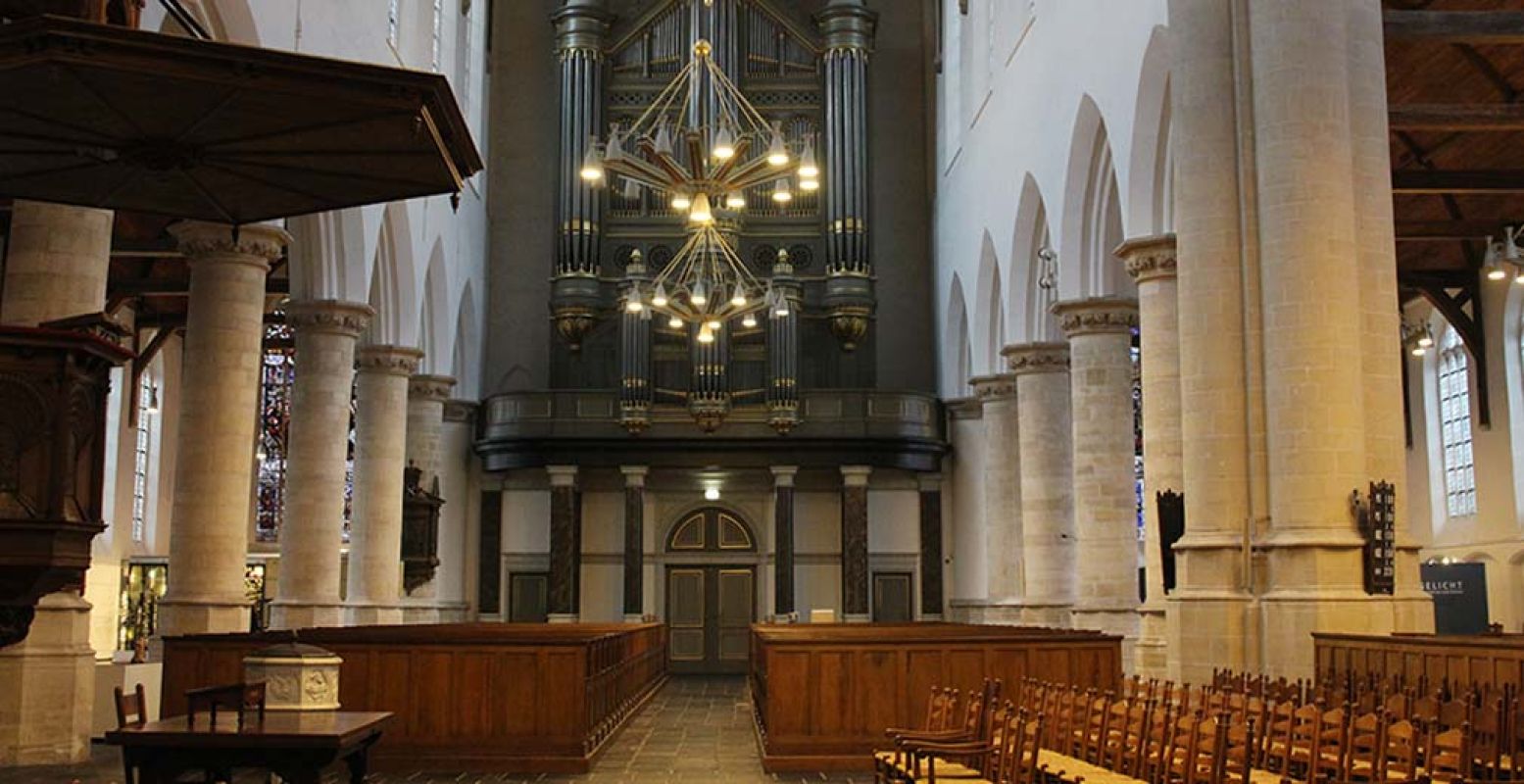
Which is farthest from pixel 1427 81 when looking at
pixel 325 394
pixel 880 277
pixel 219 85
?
pixel 219 85

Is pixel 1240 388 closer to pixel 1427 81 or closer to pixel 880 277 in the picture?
pixel 1427 81

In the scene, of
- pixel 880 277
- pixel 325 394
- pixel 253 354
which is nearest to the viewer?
pixel 253 354

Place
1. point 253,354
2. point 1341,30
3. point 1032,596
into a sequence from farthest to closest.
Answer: point 1032,596, point 253,354, point 1341,30

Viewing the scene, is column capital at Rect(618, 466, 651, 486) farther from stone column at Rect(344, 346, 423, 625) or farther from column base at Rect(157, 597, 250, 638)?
column base at Rect(157, 597, 250, 638)

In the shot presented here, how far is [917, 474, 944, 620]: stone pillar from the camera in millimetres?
31438

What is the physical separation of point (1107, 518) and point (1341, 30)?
8011 millimetres

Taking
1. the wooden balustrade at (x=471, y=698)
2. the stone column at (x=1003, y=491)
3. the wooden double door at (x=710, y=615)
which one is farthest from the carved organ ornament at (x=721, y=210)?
the wooden balustrade at (x=471, y=698)

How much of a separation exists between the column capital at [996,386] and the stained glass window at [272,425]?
1454 centimetres

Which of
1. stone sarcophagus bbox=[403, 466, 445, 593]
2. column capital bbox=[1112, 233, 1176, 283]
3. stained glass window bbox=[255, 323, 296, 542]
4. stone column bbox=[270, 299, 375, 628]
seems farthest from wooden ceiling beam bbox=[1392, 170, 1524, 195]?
stained glass window bbox=[255, 323, 296, 542]

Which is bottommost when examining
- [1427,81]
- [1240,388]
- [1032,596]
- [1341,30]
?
[1032,596]

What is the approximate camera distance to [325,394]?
21016 mm

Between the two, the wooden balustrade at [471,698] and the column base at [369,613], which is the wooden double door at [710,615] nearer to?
the column base at [369,613]

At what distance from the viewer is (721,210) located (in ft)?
99.6

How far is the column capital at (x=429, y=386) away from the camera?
2836 centimetres
